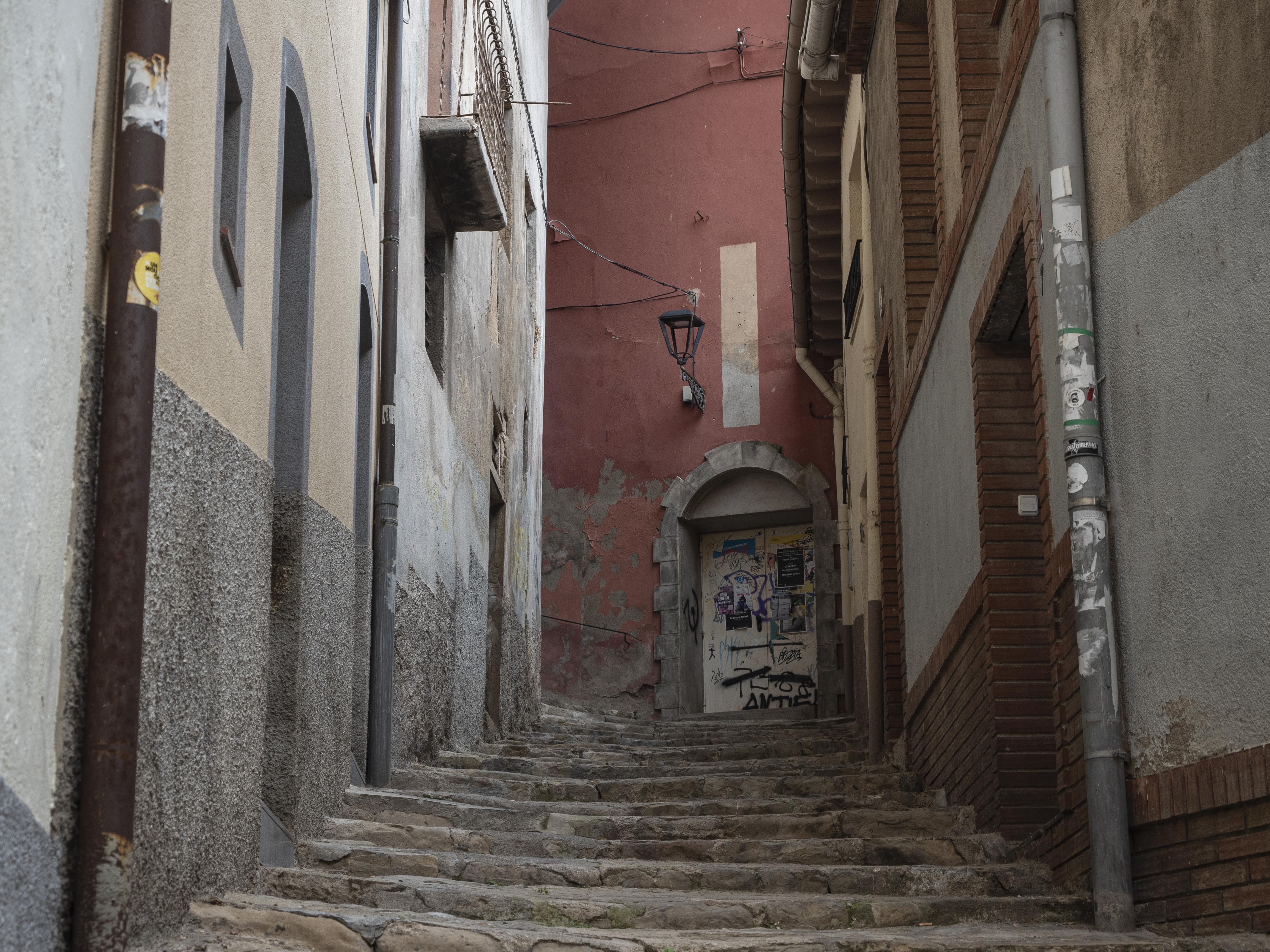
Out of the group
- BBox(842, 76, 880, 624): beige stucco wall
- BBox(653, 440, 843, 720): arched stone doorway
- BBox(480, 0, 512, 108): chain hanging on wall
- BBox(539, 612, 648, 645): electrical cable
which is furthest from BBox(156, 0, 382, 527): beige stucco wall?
BBox(539, 612, 648, 645): electrical cable

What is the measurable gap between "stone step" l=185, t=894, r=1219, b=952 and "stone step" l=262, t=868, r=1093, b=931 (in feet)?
0.72

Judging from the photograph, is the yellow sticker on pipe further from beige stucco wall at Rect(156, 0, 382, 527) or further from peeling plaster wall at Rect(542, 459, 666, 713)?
peeling plaster wall at Rect(542, 459, 666, 713)

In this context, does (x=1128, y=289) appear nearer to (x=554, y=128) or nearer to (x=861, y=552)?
(x=861, y=552)

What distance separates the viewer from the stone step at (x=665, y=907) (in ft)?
16.0

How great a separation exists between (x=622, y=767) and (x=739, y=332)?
1038 centimetres

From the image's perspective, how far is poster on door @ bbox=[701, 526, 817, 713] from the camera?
58.0 ft

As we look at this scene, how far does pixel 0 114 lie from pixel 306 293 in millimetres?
3196

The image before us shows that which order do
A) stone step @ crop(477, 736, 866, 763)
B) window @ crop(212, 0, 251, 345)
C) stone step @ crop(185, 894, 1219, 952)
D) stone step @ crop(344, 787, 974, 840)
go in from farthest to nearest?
stone step @ crop(477, 736, 866, 763)
stone step @ crop(344, 787, 974, 840)
window @ crop(212, 0, 251, 345)
stone step @ crop(185, 894, 1219, 952)

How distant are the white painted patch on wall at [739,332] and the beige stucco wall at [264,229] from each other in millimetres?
10491

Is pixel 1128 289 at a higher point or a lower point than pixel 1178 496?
higher

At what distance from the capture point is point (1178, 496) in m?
4.04

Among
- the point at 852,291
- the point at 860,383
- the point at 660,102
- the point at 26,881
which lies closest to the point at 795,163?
the point at 852,291

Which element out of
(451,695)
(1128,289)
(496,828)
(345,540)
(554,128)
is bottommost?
(496,828)

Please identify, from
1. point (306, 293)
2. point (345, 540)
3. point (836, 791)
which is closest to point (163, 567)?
point (306, 293)
